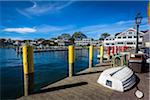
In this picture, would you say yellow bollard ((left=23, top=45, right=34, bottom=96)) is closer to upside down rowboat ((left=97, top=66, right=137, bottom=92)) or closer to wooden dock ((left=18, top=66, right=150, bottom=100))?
wooden dock ((left=18, top=66, right=150, bottom=100))

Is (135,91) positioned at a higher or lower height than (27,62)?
lower

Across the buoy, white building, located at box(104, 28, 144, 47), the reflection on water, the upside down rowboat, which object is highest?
white building, located at box(104, 28, 144, 47)

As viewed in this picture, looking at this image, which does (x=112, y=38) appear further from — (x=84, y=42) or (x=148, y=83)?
(x=84, y=42)

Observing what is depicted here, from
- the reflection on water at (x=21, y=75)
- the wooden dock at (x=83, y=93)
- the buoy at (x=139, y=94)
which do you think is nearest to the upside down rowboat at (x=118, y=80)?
the wooden dock at (x=83, y=93)

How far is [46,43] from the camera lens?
12488cm

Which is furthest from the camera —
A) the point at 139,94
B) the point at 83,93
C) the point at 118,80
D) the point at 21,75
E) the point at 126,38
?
the point at 126,38

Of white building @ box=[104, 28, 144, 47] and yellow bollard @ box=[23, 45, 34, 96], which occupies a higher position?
white building @ box=[104, 28, 144, 47]

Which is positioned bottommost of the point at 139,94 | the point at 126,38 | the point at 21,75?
the point at 21,75

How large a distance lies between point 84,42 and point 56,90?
144345 millimetres

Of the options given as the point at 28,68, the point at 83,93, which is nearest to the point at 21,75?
the point at 28,68

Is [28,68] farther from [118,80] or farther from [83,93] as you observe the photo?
[118,80]

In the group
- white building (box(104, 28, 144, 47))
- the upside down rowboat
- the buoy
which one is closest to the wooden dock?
the buoy

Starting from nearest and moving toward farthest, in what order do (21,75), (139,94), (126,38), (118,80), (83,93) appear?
1. (139,94)
2. (83,93)
3. (118,80)
4. (21,75)
5. (126,38)

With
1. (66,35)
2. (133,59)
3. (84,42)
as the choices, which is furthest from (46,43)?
(133,59)
